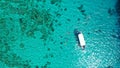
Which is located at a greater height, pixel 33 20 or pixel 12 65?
pixel 33 20

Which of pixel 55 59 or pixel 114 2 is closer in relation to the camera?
pixel 55 59

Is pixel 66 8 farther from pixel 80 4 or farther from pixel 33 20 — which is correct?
pixel 33 20

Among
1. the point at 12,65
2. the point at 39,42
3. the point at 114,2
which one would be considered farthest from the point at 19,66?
the point at 114,2

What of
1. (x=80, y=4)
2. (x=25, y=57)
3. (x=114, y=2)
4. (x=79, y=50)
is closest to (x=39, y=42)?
(x=25, y=57)

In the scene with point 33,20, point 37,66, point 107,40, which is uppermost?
point 33,20

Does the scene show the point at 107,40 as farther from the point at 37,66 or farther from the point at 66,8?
the point at 37,66

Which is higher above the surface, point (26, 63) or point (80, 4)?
point (80, 4)
